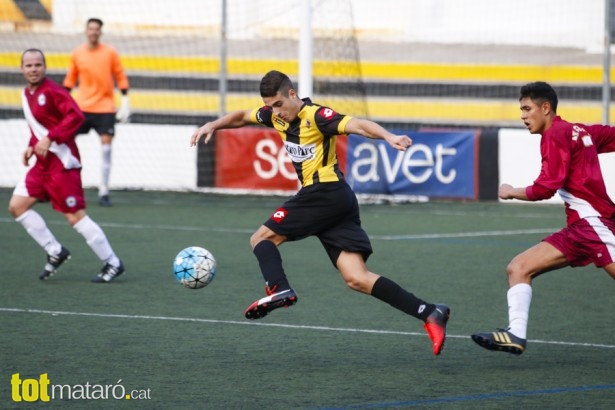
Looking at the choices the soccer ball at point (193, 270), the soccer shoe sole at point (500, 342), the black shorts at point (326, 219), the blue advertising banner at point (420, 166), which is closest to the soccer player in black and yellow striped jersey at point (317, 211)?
the black shorts at point (326, 219)

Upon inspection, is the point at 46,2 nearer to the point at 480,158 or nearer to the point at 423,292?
the point at 480,158

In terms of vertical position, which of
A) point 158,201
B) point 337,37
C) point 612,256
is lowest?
point 158,201

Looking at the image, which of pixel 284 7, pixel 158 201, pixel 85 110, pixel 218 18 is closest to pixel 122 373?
pixel 85 110

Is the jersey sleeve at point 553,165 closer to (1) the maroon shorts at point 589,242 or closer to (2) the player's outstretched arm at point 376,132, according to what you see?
(1) the maroon shorts at point 589,242

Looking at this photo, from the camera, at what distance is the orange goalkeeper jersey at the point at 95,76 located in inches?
612

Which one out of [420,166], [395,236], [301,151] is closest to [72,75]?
[420,166]

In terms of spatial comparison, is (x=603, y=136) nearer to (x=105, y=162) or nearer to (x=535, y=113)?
(x=535, y=113)

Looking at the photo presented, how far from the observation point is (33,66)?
9492 millimetres

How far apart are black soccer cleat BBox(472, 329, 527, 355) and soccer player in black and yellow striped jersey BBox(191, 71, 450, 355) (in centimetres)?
33

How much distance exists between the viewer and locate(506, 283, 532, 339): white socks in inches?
257

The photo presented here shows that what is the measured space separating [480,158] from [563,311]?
8212 mm

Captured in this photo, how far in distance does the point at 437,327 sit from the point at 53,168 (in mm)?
4210

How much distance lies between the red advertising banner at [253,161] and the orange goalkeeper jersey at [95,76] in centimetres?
202

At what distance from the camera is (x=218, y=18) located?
82.5ft
